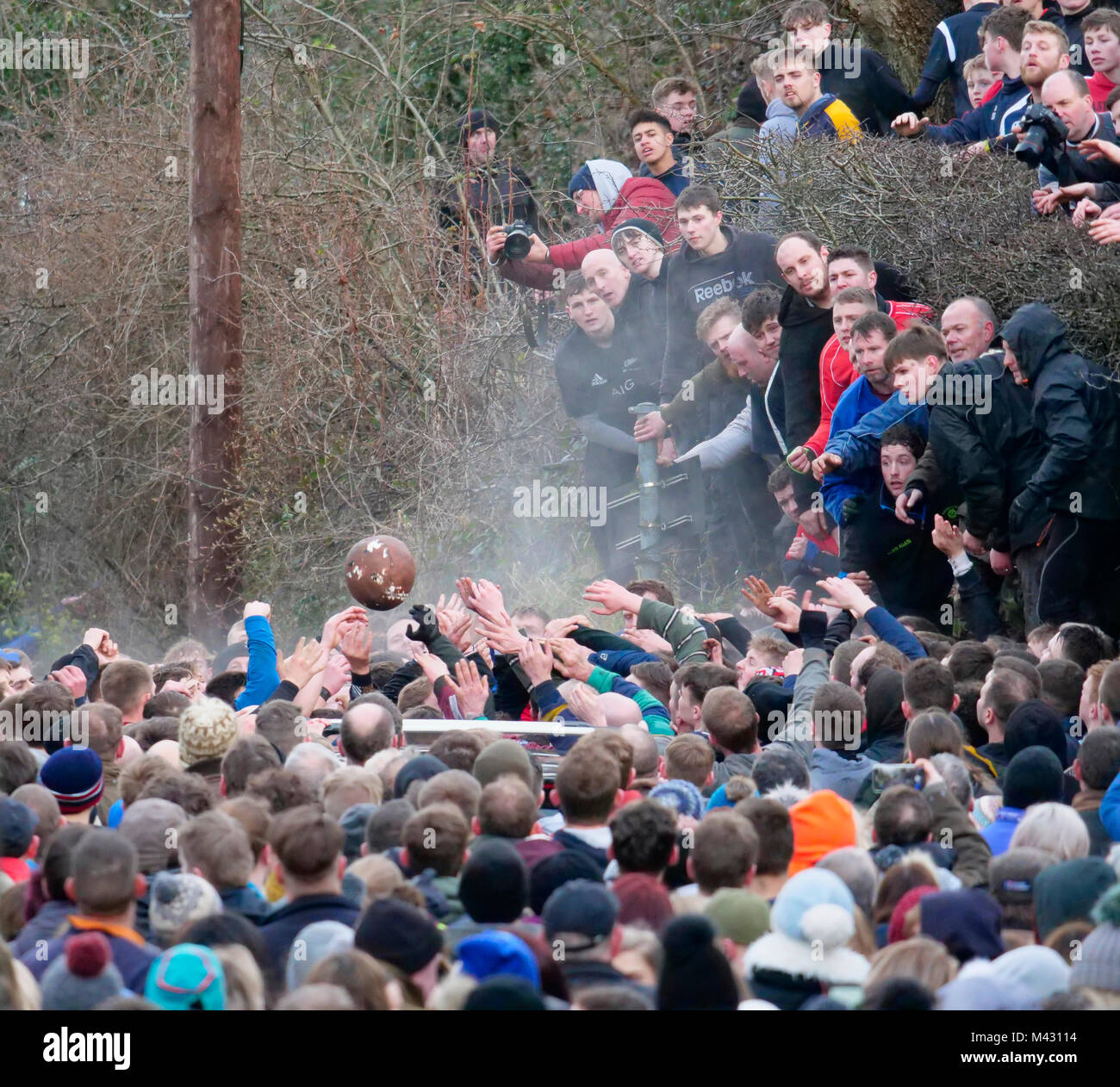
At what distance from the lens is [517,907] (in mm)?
4684

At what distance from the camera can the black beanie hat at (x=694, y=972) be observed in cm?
422

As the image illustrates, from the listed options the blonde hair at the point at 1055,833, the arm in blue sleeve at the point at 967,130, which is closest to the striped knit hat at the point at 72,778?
the blonde hair at the point at 1055,833

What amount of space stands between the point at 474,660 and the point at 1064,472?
3.17 m

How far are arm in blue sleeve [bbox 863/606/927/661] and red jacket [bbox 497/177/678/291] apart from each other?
5076mm

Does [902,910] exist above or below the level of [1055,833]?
below

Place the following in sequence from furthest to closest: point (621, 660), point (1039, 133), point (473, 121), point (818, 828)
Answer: point (473, 121)
point (1039, 133)
point (621, 660)
point (818, 828)

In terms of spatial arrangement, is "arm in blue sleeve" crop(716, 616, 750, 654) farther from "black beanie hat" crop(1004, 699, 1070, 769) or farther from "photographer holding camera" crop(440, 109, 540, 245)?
"photographer holding camera" crop(440, 109, 540, 245)

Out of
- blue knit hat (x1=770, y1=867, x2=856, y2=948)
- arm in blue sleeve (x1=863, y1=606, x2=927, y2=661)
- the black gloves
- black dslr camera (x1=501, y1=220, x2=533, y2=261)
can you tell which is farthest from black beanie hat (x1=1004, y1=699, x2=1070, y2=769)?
black dslr camera (x1=501, y1=220, x2=533, y2=261)

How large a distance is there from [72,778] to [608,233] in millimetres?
7949

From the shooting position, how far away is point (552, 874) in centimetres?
489

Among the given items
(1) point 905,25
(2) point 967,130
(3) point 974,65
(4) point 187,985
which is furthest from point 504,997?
Answer: (1) point 905,25

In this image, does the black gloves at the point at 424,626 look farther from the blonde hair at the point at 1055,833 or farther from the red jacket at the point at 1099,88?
the red jacket at the point at 1099,88

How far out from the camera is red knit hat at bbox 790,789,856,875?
5.29 m

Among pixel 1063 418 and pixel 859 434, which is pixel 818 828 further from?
pixel 859 434
